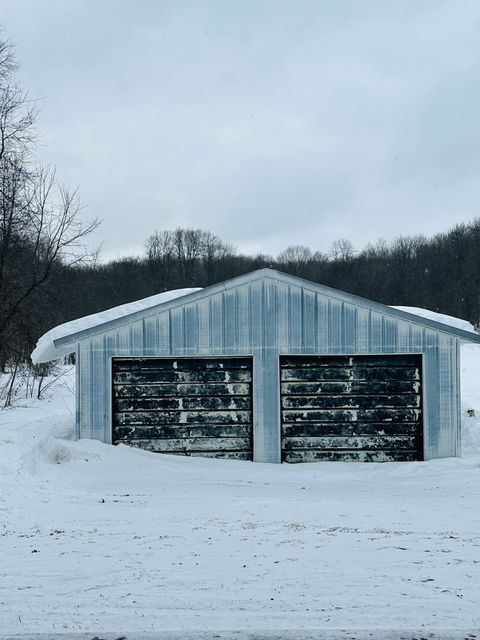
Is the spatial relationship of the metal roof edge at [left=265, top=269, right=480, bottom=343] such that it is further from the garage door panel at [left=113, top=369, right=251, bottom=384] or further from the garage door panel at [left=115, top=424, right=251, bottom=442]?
the garage door panel at [left=115, top=424, right=251, bottom=442]

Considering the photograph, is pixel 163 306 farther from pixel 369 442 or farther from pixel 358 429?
pixel 369 442

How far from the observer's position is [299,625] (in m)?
4.39

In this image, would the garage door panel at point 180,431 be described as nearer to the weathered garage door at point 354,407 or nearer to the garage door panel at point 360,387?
the weathered garage door at point 354,407

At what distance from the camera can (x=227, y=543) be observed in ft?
20.9

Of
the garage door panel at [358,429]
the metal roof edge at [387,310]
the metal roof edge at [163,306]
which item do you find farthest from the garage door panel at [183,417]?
the metal roof edge at [387,310]

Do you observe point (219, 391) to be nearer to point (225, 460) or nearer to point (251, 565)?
point (225, 460)

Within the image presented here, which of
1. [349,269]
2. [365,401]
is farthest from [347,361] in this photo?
[349,269]

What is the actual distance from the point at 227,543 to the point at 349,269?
7094 centimetres

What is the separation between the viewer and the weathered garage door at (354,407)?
11.2 meters

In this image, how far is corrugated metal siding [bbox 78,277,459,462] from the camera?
434 inches

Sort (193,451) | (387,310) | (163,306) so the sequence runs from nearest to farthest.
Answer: (163,306)
(387,310)
(193,451)

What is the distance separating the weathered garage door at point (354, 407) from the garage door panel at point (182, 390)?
32.2 inches

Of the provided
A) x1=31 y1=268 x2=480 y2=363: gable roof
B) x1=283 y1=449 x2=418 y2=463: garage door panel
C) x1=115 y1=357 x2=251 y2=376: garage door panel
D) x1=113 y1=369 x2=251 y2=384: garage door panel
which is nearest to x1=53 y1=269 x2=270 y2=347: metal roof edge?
x1=31 y1=268 x2=480 y2=363: gable roof

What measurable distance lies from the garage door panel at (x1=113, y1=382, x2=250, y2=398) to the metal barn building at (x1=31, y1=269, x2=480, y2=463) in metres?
0.02
